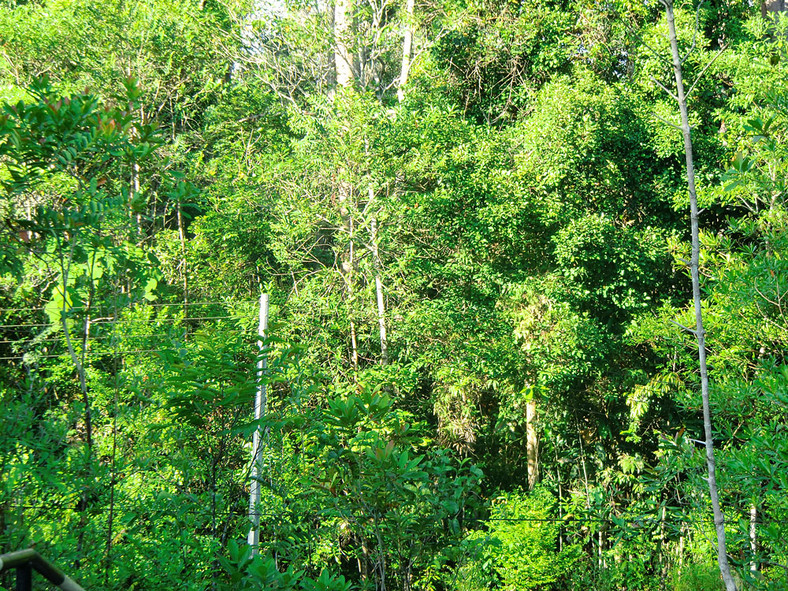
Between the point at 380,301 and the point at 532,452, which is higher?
the point at 380,301

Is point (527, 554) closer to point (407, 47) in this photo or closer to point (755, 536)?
point (755, 536)

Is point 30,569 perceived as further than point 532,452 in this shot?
No

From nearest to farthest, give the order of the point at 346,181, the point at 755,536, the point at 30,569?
1. the point at 30,569
2. the point at 755,536
3. the point at 346,181

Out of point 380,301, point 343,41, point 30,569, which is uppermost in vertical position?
point 343,41

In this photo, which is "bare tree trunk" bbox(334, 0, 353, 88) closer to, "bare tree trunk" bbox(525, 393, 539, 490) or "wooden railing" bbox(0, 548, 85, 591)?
"bare tree trunk" bbox(525, 393, 539, 490)

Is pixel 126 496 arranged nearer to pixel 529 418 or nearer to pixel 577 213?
pixel 577 213

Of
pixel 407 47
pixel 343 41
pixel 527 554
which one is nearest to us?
pixel 527 554

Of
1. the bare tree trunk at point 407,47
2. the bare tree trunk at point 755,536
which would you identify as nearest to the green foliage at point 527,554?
the bare tree trunk at point 755,536

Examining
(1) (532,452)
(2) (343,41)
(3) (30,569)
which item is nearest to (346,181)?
(2) (343,41)

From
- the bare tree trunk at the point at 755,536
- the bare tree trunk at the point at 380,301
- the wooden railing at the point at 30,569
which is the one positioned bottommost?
the bare tree trunk at the point at 755,536

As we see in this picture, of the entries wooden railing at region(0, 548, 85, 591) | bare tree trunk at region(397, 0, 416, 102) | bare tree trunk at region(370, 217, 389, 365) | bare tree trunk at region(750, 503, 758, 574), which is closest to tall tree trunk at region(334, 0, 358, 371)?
bare tree trunk at region(370, 217, 389, 365)

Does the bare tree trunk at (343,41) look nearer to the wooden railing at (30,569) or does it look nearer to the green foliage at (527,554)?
the green foliage at (527,554)

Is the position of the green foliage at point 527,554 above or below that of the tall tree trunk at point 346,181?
below

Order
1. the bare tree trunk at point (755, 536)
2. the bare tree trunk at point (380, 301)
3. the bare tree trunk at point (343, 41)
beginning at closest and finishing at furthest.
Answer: the bare tree trunk at point (755, 536), the bare tree trunk at point (380, 301), the bare tree trunk at point (343, 41)
